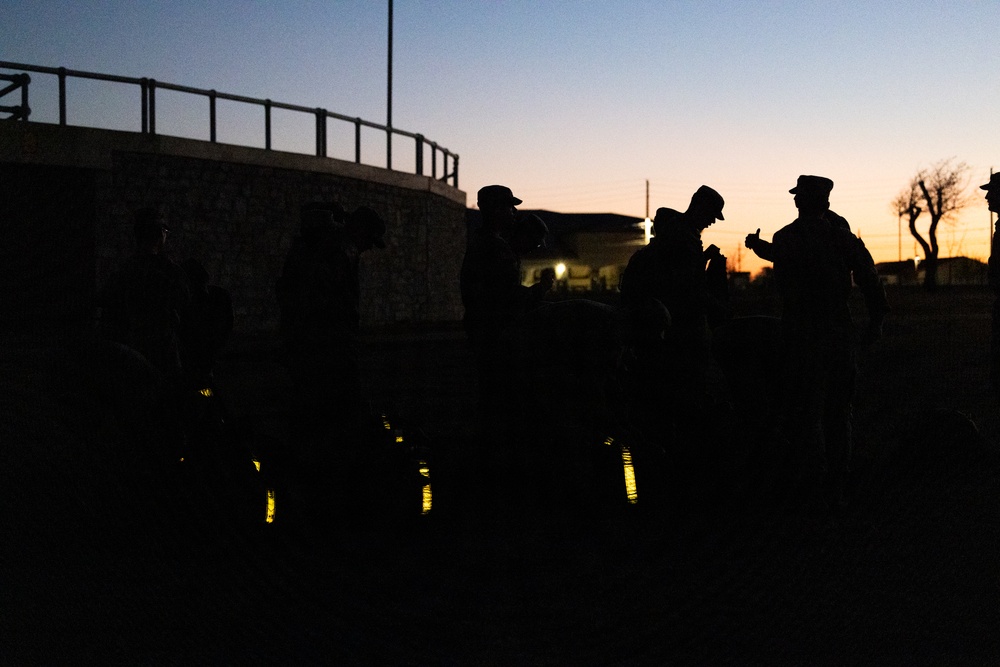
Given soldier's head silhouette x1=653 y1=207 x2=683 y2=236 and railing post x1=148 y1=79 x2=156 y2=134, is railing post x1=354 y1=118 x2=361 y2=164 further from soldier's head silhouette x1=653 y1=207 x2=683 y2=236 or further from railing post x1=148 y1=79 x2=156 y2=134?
soldier's head silhouette x1=653 y1=207 x2=683 y2=236

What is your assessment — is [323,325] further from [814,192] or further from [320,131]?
[320,131]

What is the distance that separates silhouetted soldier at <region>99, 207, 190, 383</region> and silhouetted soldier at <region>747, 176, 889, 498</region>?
3.50 metres

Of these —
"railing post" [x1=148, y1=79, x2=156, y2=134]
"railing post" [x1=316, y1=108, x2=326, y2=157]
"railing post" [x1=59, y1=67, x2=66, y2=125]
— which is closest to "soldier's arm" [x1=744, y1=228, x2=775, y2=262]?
"railing post" [x1=59, y1=67, x2=66, y2=125]

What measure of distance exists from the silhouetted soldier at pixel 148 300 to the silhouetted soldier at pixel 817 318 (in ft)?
11.5

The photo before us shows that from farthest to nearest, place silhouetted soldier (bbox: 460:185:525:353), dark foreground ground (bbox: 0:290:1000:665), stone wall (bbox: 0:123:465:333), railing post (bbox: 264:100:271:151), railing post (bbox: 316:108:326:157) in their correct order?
1. railing post (bbox: 316:108:326:157)
2. railing post (bbox: 264:100:271:151)
3. stone wall (bbox: 0:123:465:333)
4. silhouetted soldier (bbox: 460:185:525:353)
5. dark foreground ground (bbox: 0:290:1000:665)

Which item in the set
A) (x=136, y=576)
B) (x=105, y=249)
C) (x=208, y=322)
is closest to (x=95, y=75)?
(x=105, y=249)

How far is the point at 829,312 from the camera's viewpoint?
18.3 ft

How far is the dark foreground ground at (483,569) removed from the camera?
11.1 feet

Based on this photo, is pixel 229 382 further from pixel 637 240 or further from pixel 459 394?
pixel 637 240

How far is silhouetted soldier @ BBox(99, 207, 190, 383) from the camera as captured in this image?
5738 mm

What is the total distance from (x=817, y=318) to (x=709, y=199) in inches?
40.8

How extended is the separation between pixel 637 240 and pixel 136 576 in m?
75.5

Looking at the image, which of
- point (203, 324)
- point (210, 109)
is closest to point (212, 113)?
point (210, 109)

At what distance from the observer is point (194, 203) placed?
66.9ft
